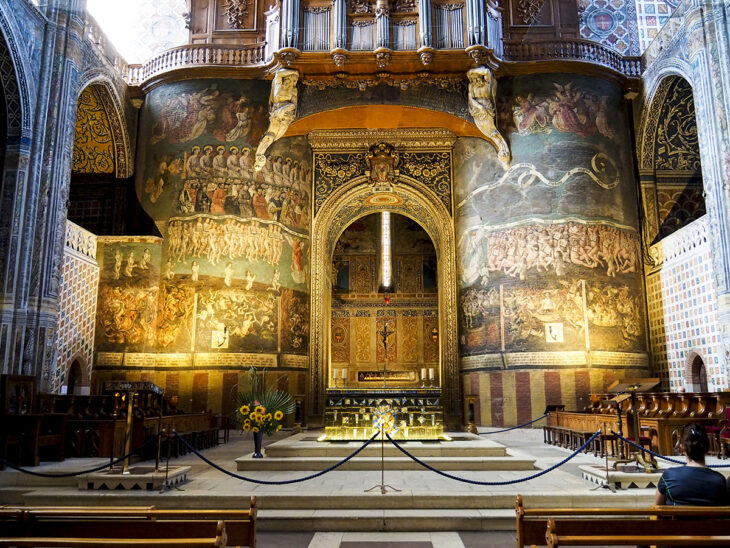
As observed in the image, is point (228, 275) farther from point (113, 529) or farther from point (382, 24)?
point (113, 529)

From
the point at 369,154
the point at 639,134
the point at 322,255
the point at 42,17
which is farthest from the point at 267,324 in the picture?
the point at 639,134

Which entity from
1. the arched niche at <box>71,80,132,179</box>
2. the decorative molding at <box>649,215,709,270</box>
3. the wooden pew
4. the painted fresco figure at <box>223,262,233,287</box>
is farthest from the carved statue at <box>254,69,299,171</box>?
the wooden pew

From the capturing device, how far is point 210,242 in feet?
62.3

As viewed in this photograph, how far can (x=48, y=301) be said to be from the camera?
13086 mm

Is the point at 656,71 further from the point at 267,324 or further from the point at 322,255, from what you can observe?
the point at 267,324

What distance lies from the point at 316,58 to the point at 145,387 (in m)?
10.6

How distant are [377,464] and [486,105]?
12.7 m

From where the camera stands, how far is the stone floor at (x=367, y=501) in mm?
6691

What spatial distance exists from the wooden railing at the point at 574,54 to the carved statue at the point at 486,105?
1283mm

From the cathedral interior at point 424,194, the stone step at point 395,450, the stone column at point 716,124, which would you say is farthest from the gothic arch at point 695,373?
the stone step at point 395,450

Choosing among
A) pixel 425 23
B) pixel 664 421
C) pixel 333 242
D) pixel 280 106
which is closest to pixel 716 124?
pixel 664 421

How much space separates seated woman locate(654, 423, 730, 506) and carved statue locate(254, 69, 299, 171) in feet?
54.6

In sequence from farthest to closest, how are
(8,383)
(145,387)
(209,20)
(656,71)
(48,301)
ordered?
1. (209,20)
2. (656,71)
3. (145,387)
4. (48,301)
5. (8,383)

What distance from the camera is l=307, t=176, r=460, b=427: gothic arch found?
67.3ft
